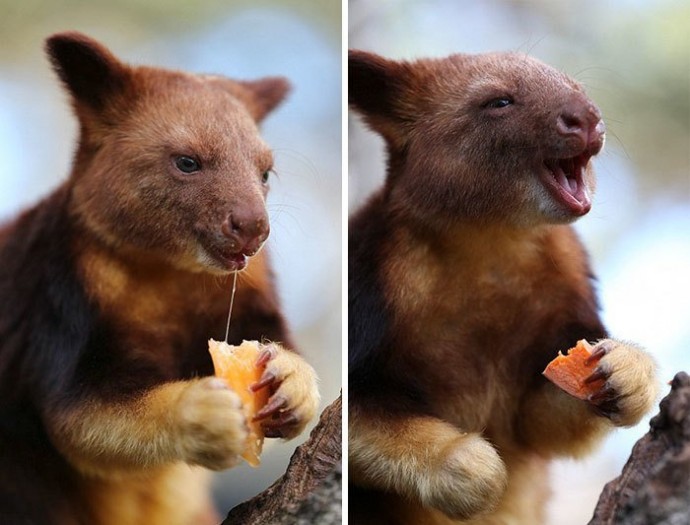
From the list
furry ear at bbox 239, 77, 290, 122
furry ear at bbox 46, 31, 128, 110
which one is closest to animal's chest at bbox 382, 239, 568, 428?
furry ear at bbox 239, 77, 290, 122

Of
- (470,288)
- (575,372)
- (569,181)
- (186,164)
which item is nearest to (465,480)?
(575,372)

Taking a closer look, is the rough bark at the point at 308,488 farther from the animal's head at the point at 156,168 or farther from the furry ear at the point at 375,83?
the furry ear at the point at 375,83

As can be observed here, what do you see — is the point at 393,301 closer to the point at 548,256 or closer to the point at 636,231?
the point at 548,256

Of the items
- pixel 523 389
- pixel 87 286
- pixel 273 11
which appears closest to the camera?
pixel 87 286

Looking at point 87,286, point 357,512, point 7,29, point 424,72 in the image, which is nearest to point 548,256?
point 424,72

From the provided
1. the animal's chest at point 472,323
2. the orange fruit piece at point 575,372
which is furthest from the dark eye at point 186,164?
the orange fruit piece at point 575,372

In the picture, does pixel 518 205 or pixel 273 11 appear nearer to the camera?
pixel 518 205
